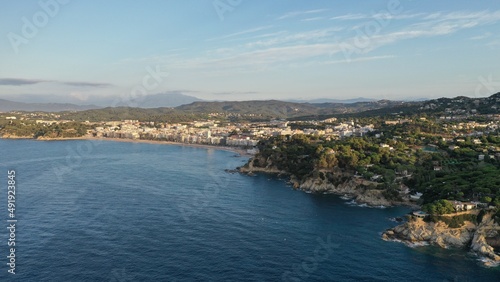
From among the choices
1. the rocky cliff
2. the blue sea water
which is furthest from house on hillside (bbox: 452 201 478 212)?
the rocky cliff

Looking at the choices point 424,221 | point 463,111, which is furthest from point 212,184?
point 463,111

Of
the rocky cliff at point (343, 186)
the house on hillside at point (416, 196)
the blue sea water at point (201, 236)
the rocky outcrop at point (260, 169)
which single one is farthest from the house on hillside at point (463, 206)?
the rocky outcrop at point (260, 169)

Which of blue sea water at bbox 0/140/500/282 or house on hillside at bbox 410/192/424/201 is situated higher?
house on hillside at bbox 410/192/424/201

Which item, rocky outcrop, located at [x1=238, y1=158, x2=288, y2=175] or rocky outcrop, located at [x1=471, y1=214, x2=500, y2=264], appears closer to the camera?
rocky outcrop, located at [x1=471, y1=214, x2=500, y2=264]

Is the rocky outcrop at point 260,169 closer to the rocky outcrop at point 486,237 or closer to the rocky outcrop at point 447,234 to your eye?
the rocky outcrop at point 447,234

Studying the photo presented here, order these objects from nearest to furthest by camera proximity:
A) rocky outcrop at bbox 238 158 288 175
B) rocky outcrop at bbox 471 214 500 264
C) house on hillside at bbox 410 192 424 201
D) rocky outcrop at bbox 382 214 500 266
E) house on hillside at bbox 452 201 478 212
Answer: rocky outcrop at bbox 471 214 500 264, rocky outcrop at bbox 382 214 500 266, house on hillside at bbox 452 201 478 212, house on hillside at bbox 410 192 424 201, rocky outcrop at bbox 238 158 288 175

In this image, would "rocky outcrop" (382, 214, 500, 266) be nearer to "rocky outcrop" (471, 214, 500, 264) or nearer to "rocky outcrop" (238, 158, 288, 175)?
"rocky outcrop" (471, 214, 500, 264)

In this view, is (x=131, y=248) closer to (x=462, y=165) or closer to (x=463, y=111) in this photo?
(x=462, y=165)
